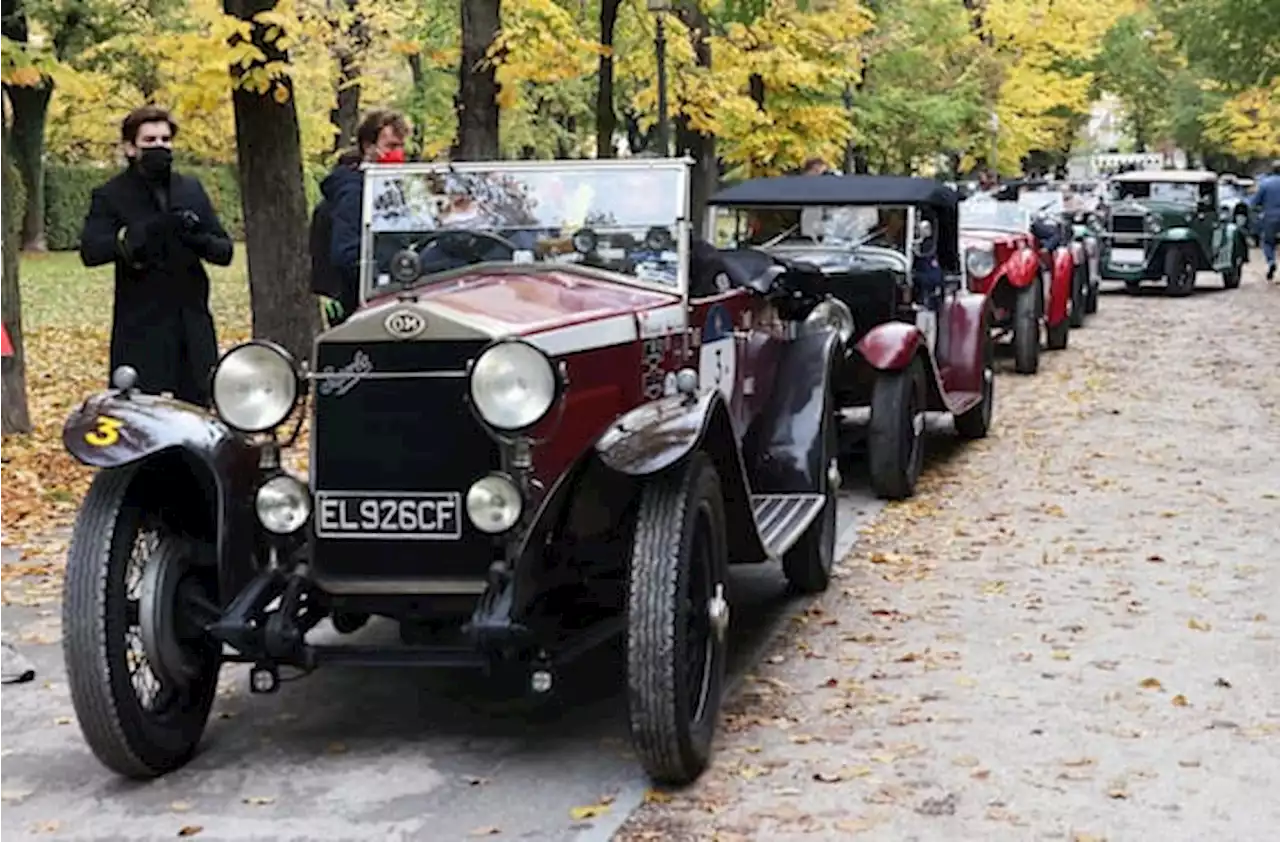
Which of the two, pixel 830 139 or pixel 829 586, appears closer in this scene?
pixel 829 586

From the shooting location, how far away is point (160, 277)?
7.91 m

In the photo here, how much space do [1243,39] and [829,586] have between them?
17710mm

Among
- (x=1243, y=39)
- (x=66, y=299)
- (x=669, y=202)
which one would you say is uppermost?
(x=1243, y=39)

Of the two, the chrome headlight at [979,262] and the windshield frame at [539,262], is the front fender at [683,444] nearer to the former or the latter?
the windshield frame at [539,262]

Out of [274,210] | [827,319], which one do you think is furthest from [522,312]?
[274,210]

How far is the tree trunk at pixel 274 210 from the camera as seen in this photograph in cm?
1266

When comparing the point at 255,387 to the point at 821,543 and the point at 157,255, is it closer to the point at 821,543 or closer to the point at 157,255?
the point at 157,255

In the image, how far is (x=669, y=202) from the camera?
6.77m

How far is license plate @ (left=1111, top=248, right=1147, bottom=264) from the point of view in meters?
25.5

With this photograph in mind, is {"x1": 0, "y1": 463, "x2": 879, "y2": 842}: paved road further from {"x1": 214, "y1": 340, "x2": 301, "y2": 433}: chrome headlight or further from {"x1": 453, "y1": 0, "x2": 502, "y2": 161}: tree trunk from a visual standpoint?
{"x1": 453, "y1": 0, "x2": 502, "y2": 161}: tree trunk

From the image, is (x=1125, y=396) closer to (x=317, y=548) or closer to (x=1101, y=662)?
(x=1101, y=662)

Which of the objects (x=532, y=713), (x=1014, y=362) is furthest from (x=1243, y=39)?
(x=532, y=713)

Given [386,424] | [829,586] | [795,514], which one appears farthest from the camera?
[829,586]

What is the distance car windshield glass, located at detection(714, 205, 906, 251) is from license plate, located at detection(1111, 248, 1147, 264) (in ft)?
49.4
